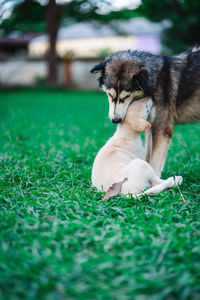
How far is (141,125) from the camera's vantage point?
2.93 m

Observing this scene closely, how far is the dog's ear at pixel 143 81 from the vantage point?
3.30 m

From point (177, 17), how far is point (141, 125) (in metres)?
17.9

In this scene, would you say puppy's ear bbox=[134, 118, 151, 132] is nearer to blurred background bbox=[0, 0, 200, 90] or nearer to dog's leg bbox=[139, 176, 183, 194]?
dog's leg bbox=[139, 176, 183, 194]

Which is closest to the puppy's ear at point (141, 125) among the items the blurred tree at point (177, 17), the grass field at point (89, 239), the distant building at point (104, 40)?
the grass field at point (89, 239)

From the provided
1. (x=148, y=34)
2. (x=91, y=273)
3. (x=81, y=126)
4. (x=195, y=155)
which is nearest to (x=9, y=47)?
(x=148, y=34)

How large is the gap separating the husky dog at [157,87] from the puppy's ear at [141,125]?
0.85ft

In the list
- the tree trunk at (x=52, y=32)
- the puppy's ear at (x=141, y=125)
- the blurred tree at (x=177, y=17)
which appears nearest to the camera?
the puppy's ear at (x=141, y=125)

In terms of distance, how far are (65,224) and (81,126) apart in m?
5.09

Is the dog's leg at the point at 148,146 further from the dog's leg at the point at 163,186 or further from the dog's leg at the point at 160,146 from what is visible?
the dog's leg at the point at 163,186

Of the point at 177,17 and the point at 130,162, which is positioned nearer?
the point at 130,162

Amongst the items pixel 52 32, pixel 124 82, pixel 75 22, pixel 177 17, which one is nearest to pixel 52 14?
pixel 52 32

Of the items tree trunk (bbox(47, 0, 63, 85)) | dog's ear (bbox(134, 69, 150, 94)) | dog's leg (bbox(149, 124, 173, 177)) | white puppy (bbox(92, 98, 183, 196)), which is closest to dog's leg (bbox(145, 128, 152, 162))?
dog's leg (bbox(149, 124, 173, 177))

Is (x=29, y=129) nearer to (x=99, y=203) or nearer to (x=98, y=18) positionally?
(x=99, y=203)

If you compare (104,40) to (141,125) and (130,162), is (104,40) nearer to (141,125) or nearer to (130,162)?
(141,125)
